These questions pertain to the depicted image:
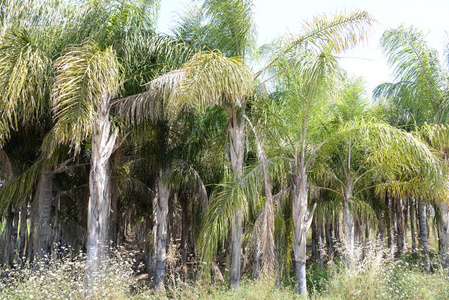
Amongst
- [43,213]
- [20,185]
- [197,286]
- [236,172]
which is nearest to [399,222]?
[236,172]

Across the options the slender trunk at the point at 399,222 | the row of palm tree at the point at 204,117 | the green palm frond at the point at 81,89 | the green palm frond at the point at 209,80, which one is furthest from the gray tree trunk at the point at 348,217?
the green palm frond at the point at 81,89

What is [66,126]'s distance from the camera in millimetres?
6617

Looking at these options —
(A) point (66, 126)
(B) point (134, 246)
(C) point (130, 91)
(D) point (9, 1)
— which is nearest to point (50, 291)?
(A) point (66, 126)

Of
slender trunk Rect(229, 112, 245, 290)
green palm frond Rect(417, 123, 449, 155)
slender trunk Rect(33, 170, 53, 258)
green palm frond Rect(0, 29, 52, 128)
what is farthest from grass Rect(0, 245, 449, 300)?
green palm frond Rect(417, 123, 449, 155)

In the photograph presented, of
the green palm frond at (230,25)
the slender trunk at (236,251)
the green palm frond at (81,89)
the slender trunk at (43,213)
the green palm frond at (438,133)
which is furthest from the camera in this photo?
the slender trunk at (43,213)

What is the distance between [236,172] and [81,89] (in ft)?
10.8

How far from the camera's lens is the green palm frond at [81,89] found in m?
6.64

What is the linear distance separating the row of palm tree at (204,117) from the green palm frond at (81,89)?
3 cm

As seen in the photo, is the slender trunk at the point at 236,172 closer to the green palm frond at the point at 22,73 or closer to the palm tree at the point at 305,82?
the palm tree at the point at 305,82

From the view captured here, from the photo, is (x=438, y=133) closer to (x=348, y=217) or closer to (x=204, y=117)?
(x=348, y=217)

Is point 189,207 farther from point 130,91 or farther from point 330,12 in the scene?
point 330,12

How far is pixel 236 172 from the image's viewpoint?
7.98 meters

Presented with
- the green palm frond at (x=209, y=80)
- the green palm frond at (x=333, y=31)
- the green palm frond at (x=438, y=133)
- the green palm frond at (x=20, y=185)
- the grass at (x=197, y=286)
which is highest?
the green palm frond at (x=333, y=31)

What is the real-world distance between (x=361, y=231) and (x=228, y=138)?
19.8 ft
